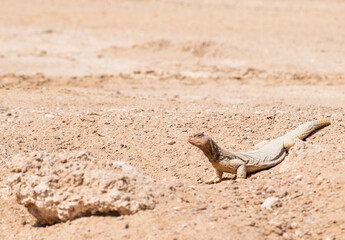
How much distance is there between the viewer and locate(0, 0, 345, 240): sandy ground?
5.25m

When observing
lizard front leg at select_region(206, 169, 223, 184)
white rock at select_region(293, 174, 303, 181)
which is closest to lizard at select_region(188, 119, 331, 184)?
lizard front leg at select_region(206, 169, 223, 184)

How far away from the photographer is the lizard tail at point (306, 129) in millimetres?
7027

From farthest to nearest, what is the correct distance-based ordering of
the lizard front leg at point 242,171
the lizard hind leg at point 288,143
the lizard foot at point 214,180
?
the lizard hind leg at point 288,143 < the lizard front leg at point 242,171 < the lizard foot at point 214,180

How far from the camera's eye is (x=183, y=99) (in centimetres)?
1127

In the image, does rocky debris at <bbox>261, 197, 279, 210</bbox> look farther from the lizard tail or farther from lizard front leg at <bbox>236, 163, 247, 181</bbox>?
the lizard tail

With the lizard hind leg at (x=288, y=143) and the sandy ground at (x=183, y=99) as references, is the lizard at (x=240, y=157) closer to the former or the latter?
the lizard hind leg at (x=288, y=143)

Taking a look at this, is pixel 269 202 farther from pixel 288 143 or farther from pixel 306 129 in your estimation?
pixel 306 129

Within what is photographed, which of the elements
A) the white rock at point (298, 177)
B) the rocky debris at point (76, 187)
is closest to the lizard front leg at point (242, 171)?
the white rock at point (298, 177)

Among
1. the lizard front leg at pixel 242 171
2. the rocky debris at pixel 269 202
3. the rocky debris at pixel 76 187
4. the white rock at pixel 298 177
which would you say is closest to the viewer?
the rocky debris at pixel 76 187

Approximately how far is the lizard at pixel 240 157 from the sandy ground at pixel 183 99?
0.14m

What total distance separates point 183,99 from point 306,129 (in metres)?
4.45

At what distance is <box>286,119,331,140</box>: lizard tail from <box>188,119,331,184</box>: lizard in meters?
0.10

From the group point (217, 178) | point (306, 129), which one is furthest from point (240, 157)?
point (306, 129)

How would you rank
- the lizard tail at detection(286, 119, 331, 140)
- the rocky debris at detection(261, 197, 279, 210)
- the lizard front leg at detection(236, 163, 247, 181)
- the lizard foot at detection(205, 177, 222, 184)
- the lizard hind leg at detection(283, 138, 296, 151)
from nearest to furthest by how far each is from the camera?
1. the rocky debris at detection(261, 197, 279, 210)
2. the lizard foot at detection(205, 177, 222, 184)
3. the lizard front leg at detection(236, 163, 247, 181)
4. the lizard hind leg at detection(283, 138, 296, 151)
5. the lizard tail at detection(286, 119, 331, 140)
